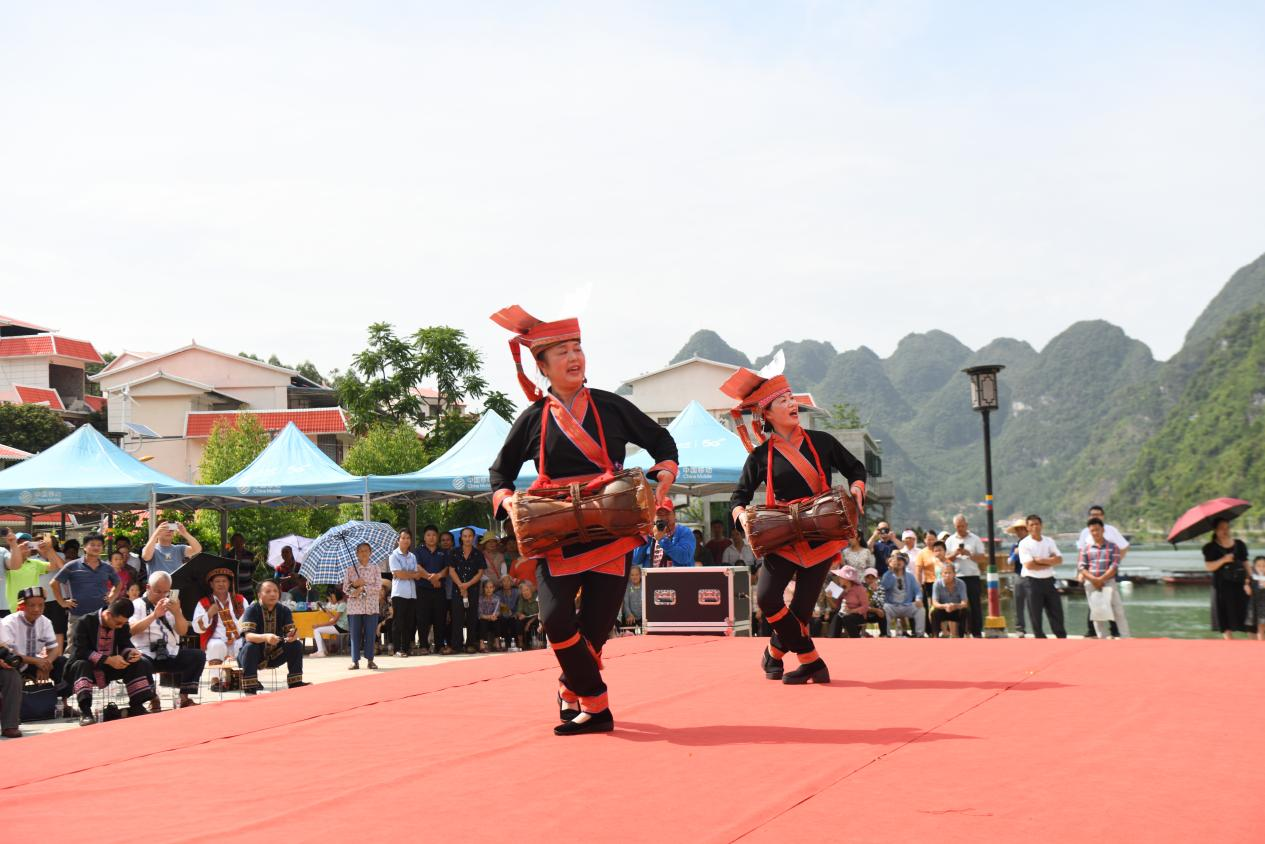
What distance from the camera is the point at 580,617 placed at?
498cm

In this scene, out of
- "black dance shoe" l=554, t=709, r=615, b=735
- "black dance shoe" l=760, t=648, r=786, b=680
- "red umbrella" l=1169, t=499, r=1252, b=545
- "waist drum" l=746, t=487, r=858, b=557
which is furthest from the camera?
"red umbrella" l=1169, t=499, r=1252, b=545

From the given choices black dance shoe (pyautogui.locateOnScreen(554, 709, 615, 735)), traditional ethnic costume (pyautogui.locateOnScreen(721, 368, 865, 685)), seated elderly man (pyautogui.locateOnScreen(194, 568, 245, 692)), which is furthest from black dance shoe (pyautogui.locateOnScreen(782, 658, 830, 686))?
seated elderly man (pyautogui.locateOnScreen(194, 568, 245, 692))

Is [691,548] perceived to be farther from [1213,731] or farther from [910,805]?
[910,805]

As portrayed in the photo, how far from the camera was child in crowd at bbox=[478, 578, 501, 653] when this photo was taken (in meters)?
13.9

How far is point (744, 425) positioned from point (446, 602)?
788 centimetres

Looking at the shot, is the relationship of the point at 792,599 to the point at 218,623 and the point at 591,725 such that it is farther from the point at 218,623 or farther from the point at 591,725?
the point at 218,623

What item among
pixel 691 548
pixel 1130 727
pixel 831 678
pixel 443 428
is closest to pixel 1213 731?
pixel 1130 727

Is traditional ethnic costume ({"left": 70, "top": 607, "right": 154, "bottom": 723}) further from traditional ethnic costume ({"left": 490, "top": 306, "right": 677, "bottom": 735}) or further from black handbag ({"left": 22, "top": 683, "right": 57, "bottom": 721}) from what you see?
traditional ethnic costume ({"left": 490, "top": 306, "right": 677, "bottom": 735})

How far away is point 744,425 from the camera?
22.1ft

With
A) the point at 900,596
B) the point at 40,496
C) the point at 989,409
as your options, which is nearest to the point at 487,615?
the point at 900,596

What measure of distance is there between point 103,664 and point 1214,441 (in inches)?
4740

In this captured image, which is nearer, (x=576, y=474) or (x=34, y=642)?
(x=576, y=474)

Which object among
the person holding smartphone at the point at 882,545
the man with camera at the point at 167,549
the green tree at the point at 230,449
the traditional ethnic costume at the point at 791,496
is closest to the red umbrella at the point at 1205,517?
the person holding smartphone at the point at 882,545

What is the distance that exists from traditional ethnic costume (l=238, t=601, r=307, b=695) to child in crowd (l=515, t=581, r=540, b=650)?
406 centimetres
